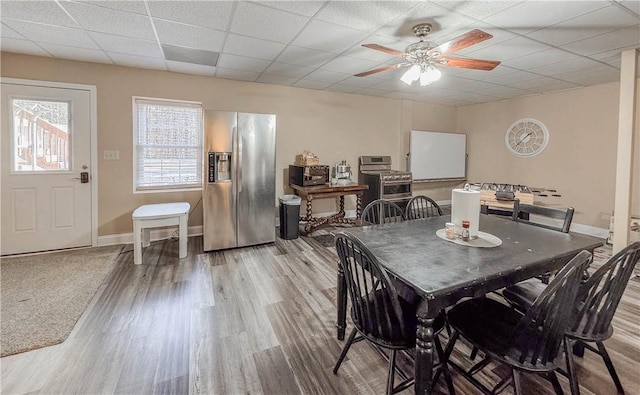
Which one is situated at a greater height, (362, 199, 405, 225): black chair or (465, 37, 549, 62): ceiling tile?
(465, 37, 549, 62): ceiling tile

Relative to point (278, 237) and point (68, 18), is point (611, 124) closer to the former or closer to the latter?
point (278, 237)

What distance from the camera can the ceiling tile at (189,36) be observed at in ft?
8.93

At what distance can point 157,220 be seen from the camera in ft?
11.3

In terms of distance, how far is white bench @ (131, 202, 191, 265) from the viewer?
11.0 feet

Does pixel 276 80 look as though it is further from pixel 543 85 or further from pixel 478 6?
pixel 543 85

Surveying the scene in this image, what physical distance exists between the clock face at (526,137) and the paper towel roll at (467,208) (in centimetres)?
463

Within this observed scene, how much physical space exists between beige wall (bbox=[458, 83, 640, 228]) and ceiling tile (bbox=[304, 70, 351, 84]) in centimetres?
375

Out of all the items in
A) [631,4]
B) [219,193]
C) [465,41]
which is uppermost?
[631,4]

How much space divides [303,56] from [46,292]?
3.57 m

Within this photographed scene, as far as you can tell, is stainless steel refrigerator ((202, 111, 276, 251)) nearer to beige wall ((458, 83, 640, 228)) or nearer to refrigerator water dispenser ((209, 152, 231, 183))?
refrigerator water dispenser ((209, 152, 231, 183))

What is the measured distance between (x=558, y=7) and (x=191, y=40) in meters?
3.30

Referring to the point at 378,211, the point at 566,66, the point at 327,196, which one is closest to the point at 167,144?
the point at 327,196

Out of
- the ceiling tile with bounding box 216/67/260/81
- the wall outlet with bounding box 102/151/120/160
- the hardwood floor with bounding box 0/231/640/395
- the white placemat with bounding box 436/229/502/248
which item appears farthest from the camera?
the ceiling tile with bounding box 216/67/260/81

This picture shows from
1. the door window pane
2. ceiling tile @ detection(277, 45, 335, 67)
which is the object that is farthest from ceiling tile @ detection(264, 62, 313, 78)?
the door window pane
